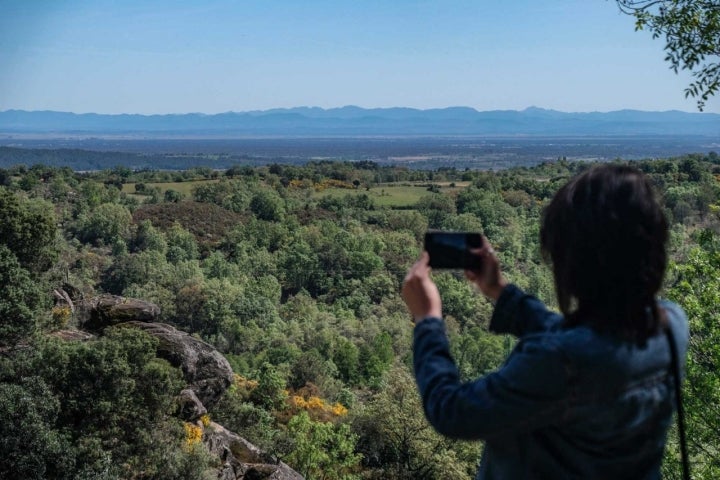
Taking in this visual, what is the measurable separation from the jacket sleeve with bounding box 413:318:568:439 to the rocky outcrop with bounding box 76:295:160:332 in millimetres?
17024

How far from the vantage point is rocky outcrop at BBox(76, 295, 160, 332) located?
17578 mm

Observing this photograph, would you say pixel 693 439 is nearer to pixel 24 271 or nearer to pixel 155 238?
pixel 24 271

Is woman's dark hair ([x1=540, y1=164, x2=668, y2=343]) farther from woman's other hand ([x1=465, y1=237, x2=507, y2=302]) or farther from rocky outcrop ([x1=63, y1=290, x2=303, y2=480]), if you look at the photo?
rocky outcrop ([x1=63, y1=290, x2=303, y2=480])

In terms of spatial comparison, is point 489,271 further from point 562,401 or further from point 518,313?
point 562,401

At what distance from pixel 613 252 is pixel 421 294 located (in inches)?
18.0

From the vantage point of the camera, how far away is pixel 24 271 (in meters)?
16.4

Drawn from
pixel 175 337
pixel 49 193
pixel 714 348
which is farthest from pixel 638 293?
pixel 49 193

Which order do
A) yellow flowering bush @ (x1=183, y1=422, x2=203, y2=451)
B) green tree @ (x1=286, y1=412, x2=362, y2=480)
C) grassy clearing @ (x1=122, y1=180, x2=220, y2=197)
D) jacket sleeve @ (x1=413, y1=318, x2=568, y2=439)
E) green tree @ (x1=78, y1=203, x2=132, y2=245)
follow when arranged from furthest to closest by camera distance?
grassy clearing @ (x1=122, y1=180, x2=220, y2=197) → green tree @ (x1=78, y1=203, x2=132, y2=245) → green tree @ (x1=286, y1=412, x2=362, y2=480) → yellow flowering bush @ (x1=183, y1=422, x2=203, y2=451) → jacket sleeve @ (x1=413, y1=318, x2=568, y2=439)

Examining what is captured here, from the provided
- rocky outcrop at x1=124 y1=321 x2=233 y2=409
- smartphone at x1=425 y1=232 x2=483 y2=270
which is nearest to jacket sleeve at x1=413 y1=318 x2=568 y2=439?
smartphone at x1=425 y1=232 x2=483 y2=270

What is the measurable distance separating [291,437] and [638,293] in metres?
18.9

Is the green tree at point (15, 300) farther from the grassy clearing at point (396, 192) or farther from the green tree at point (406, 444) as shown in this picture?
the grassy clearing at point (396, 192)

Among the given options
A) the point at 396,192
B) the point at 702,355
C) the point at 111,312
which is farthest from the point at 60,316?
the point at 396,192

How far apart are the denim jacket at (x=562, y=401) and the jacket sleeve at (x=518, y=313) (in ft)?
0.28

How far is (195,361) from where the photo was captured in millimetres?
16500
